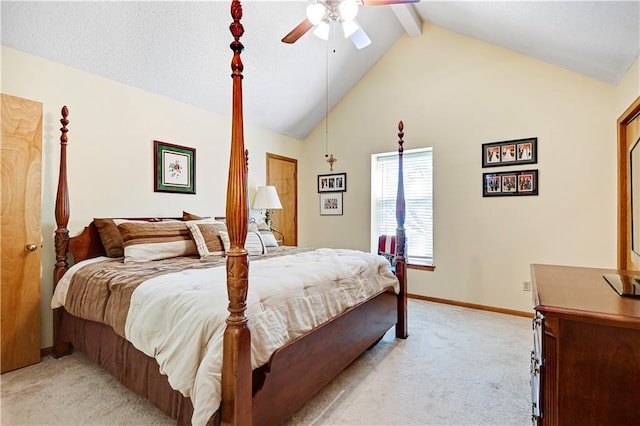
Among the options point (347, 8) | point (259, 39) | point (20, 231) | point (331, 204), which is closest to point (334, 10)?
point (347, 8)

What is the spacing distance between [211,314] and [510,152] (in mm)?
3586

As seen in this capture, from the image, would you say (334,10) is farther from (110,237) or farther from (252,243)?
(110,237)

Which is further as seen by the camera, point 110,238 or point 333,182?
point 333,182

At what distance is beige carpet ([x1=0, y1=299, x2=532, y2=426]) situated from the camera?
69.4 inches

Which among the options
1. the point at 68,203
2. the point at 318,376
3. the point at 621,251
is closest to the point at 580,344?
the point at 318,376

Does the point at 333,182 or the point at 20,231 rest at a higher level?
the point at 333,182

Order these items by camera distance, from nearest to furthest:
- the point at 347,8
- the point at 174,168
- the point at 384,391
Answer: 1. the point at 384,391
2. the point at 347,8
3. the point at 174,168

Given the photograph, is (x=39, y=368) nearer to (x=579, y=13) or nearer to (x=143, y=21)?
(x=143, y=21)

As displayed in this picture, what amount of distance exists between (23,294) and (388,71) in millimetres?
4629

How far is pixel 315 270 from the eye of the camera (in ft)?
6.70

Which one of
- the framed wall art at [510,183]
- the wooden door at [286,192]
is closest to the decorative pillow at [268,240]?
the wooden door at [286,192]

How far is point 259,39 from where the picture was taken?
3318 millimetres

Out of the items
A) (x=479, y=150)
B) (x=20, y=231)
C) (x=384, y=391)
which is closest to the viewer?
(x=384, y=391)

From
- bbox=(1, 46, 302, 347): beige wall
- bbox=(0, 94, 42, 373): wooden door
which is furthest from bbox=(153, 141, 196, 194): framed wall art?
bbox=(0, 94, 42, 373): wooden door
